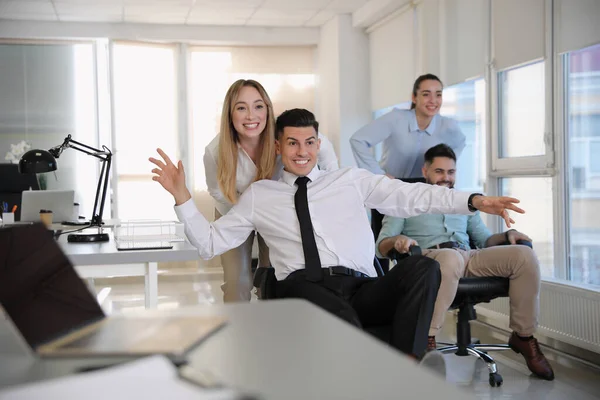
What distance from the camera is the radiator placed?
3.53 metres

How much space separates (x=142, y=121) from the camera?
301 inches

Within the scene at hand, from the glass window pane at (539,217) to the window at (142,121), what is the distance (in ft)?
14.1

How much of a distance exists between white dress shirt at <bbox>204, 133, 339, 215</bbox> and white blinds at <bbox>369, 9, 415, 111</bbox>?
3329 mm

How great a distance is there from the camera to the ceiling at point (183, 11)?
21.6 ft

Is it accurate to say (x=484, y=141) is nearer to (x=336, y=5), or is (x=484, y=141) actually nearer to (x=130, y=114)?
(x=336, y=5)

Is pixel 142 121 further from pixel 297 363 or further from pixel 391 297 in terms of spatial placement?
pixel 297 363

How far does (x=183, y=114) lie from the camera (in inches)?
305

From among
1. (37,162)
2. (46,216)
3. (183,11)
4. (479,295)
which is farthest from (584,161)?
(183,11)

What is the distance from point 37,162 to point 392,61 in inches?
163

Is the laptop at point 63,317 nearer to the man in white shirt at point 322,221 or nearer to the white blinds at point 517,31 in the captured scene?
the man in white shirt at point 322,221

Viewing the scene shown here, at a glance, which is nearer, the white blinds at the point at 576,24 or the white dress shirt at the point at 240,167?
the white dress shirt at the point at 240,167

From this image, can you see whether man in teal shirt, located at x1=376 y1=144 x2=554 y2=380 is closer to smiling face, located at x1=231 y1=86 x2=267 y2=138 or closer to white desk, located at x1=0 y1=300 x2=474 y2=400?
smiling face, located at x1=231 y1=86 x2=267 y2=138

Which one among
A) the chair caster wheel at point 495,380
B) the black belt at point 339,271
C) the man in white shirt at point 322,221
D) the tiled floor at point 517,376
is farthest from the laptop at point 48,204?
the chair caster wheel at point 495,380

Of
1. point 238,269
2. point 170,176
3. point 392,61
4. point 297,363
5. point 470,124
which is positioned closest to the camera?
point 297,363
